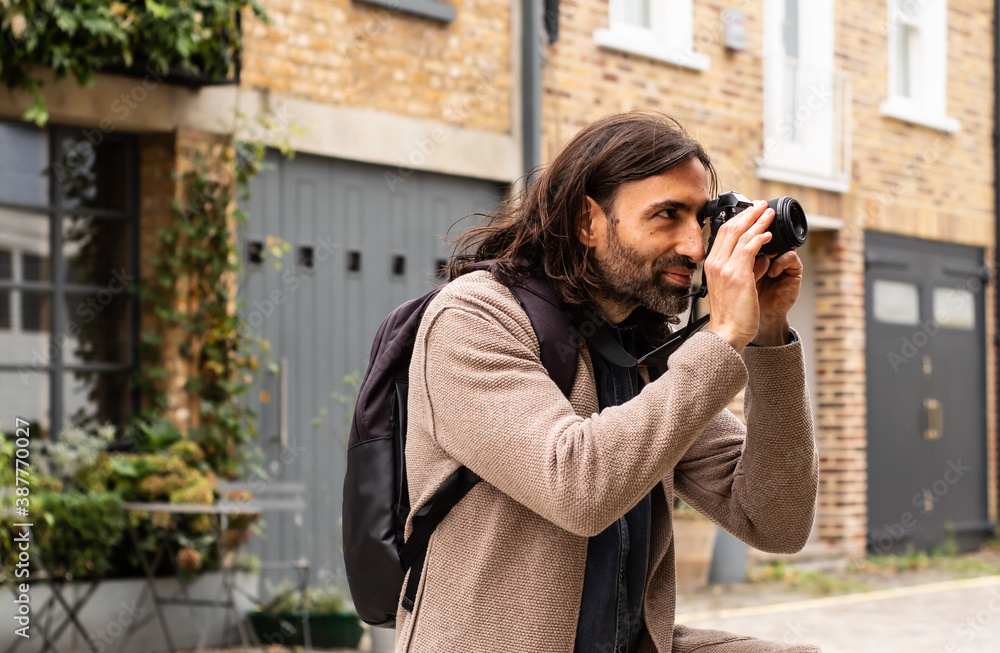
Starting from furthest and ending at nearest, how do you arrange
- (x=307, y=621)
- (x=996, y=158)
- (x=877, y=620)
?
(x=996, y=158)
(x=877, y=620)
(x=307, y=621)

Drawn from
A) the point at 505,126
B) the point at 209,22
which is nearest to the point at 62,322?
the point at 209,22

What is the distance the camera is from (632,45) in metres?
9.60

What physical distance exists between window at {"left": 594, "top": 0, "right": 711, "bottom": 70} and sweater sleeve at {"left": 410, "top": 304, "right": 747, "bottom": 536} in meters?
8.08

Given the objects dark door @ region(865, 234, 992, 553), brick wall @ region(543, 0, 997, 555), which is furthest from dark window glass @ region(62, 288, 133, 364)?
dark door @ region(865, 234, 992, 553)

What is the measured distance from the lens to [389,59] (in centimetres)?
828

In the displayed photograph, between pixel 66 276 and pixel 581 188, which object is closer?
pixel 581 188

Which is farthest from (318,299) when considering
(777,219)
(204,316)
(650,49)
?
(777,219)

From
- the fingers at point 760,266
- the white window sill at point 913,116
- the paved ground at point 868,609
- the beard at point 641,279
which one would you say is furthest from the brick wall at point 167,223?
the white window sill at point 913,116

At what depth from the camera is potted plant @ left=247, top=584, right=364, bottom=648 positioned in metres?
6.82

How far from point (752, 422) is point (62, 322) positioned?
5280 millimetres

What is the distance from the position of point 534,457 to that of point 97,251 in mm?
5590

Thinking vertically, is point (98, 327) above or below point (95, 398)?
above

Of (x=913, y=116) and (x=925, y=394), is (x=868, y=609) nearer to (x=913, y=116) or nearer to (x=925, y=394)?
(x=925, y=394)

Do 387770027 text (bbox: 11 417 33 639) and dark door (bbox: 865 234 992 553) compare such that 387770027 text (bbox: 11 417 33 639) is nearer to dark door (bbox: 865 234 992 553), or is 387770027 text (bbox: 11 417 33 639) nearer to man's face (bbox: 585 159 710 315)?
man's face (bbox: 585 159 710 315)
